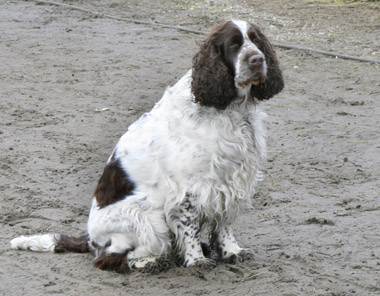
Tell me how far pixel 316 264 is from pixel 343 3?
10.1 metres

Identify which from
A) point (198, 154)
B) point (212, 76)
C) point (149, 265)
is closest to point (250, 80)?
point (212, 76)

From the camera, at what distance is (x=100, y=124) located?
9.05 metres

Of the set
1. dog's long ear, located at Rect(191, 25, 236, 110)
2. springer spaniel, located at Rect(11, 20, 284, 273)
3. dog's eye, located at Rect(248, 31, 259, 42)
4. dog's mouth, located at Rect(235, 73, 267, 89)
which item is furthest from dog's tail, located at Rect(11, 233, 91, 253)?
dog's eye, located at Rect(248, 31, 259, 42)

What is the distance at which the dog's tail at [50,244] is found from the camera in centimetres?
596

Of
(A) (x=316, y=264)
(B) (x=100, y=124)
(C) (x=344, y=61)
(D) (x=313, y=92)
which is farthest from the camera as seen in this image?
(C) (x=344, y=61)

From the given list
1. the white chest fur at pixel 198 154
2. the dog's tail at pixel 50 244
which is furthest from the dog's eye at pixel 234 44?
the dog's tail at pixel 50 244

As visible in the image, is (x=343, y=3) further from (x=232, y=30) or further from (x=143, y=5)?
(x=232, y=30)

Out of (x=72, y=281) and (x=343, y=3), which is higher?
(x=343, y=3)

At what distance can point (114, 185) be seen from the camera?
562cm

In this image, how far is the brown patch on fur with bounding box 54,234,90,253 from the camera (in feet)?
19.6

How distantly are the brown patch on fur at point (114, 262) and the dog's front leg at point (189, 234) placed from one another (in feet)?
1.35

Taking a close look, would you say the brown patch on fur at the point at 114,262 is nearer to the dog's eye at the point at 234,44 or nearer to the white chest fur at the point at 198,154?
the white chest fur at the point at 198,154

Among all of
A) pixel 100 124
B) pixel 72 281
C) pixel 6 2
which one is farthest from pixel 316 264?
pixel 6 2

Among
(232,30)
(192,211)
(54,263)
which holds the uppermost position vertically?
(232,30)
